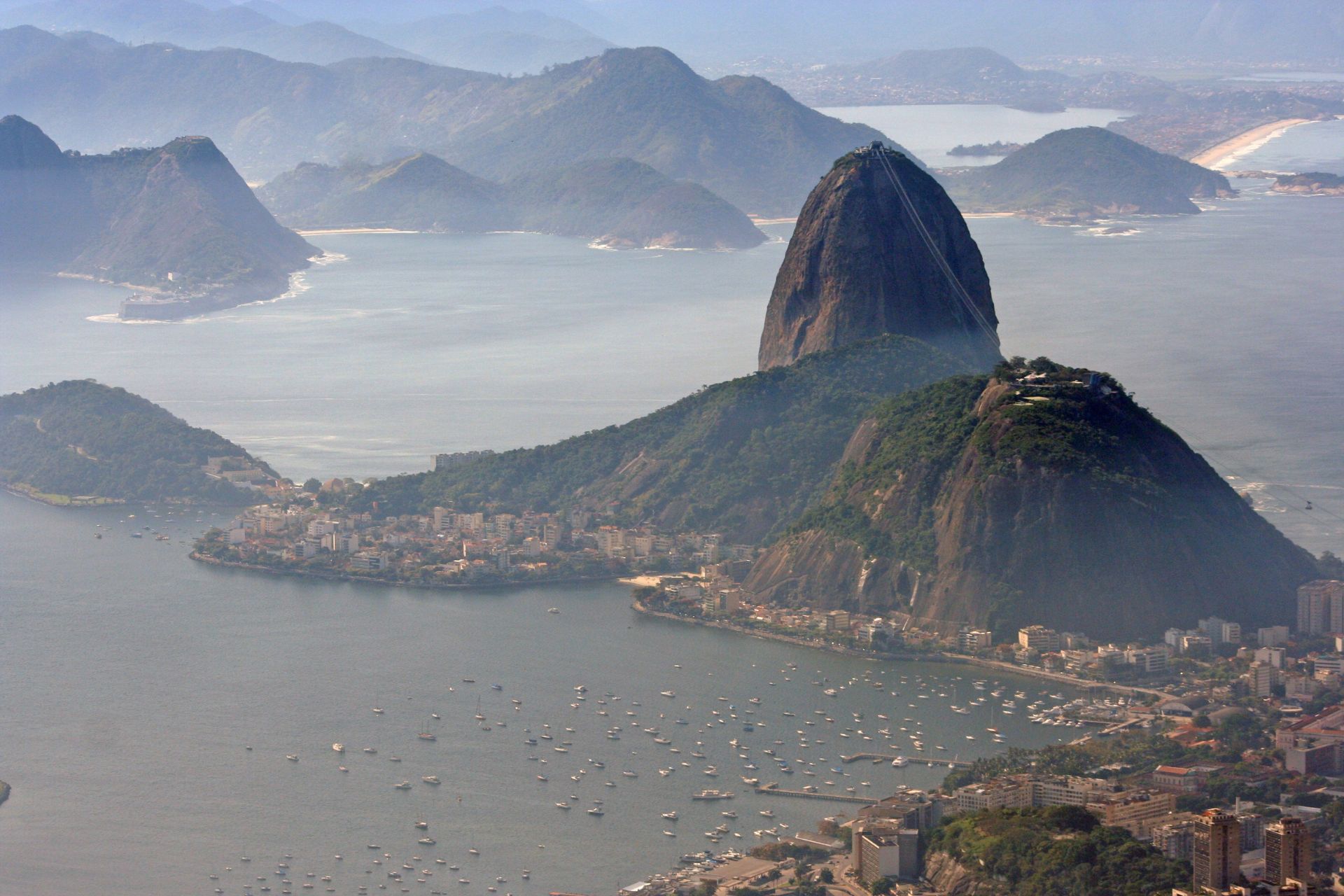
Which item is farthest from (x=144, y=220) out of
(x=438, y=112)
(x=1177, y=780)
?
(x=1177, y=780)

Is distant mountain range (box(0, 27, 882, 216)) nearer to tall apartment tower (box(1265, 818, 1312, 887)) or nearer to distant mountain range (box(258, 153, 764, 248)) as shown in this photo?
distant mountain range (box(258, 153, 764, 248))

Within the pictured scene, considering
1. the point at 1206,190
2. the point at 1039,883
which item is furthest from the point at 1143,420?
the point at 1206,190

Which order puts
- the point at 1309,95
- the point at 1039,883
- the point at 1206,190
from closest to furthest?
the point at 1039,883 → the point at 1206,190 → the point at 1309,95

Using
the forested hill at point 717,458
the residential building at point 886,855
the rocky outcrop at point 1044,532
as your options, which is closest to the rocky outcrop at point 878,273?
the forested hill at point 717,458

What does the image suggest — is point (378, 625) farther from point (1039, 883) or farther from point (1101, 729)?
point (1039, 883)

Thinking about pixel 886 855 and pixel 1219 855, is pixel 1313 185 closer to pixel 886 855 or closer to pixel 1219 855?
pixel 886 855

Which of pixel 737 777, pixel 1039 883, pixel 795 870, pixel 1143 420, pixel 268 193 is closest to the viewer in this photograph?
pixel 1039 883
